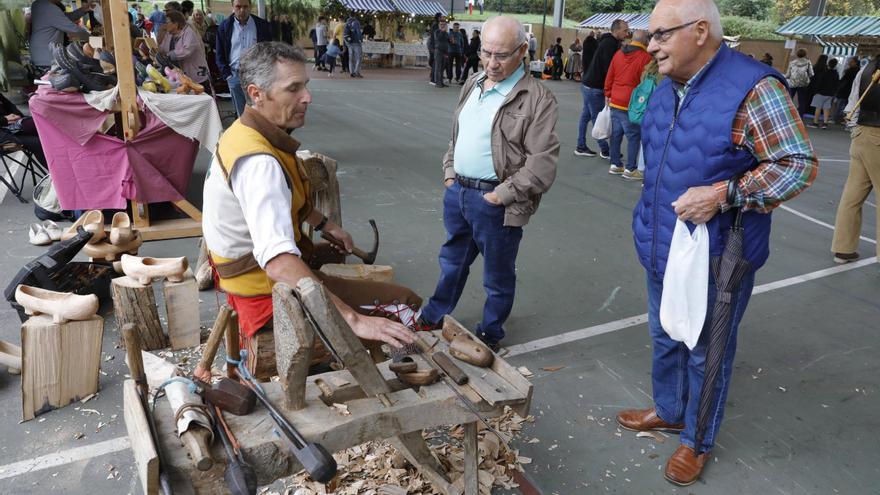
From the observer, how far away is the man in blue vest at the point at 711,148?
86.7 inches

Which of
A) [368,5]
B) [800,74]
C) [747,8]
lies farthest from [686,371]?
[747,8]

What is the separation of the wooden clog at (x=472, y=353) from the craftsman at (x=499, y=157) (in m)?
1.13

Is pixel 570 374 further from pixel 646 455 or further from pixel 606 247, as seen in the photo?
pixel 606 247

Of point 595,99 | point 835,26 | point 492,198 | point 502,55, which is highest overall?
point 835,26

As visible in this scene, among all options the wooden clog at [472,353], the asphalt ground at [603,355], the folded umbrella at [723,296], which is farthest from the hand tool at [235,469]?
the folded umbrella at [723,296]

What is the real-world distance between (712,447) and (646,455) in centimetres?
30

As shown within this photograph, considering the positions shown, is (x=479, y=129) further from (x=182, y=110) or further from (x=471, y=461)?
(x=182, y=110)

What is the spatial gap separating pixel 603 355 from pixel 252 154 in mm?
2542

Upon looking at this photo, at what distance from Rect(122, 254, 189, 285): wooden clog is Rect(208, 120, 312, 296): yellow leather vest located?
46.1 inches

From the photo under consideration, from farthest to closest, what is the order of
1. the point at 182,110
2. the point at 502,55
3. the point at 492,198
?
the point at 182,110, the point at 492,198, the point at 502,55

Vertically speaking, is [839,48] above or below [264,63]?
above

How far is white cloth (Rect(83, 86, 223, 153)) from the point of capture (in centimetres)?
485

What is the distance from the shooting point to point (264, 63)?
2.25 metres

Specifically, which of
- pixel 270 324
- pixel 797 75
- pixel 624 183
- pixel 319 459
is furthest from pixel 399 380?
pixel 797 75
